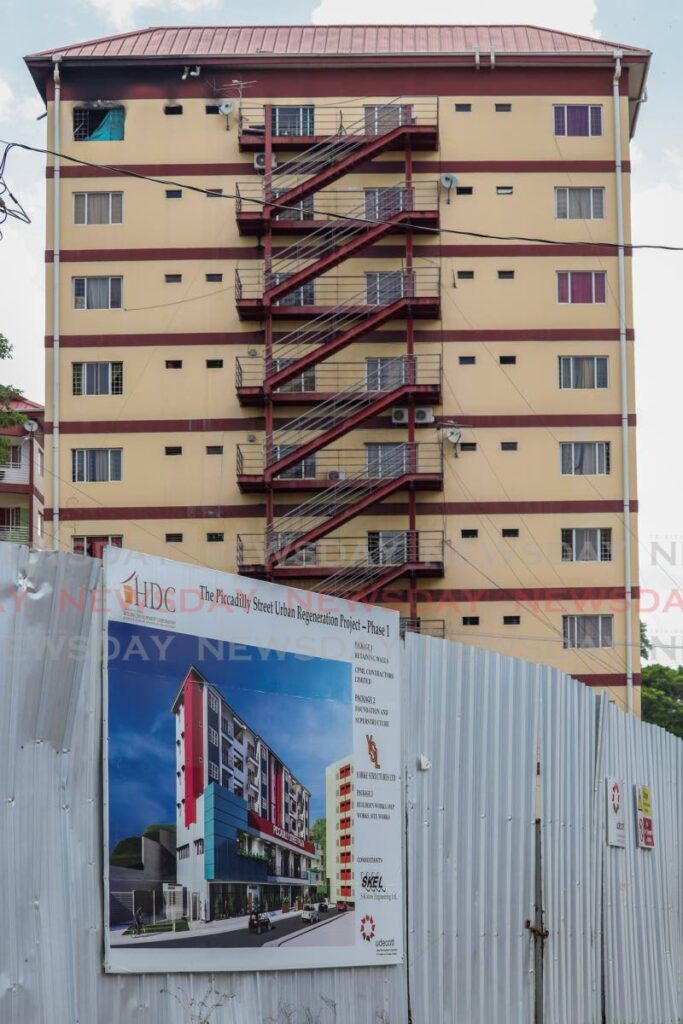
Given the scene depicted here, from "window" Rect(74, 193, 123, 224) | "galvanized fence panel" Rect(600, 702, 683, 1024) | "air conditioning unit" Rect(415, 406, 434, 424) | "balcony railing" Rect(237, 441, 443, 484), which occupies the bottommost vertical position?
"galvanized fence panel" Rect(600, 702, 683, 1024)

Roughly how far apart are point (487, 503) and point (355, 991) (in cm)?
3401

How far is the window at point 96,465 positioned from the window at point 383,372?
7.71 metres

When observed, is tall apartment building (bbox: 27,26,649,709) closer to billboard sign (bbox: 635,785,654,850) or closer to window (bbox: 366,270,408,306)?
window (bbox: 366,270,408,306)

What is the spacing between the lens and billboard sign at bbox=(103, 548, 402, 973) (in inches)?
491

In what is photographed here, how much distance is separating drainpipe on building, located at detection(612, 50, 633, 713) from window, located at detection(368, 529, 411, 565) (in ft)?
21.0

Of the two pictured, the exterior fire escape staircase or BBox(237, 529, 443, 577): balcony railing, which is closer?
the exterior fire escape staircase

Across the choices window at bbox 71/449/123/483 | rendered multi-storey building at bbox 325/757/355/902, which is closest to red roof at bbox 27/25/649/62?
window at bbox 71/449/123/483

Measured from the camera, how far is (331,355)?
48.2 meters

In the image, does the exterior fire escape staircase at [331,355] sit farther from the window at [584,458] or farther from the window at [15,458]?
the window at [15,458]

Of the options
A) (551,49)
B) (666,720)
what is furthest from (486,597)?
(666,720)

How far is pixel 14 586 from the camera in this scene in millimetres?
11688

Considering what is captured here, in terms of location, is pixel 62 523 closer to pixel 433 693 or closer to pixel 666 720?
pixel 433 693

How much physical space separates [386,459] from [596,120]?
12401mm

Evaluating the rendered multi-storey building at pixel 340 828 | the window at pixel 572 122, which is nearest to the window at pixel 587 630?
the window at pixel 572 122
